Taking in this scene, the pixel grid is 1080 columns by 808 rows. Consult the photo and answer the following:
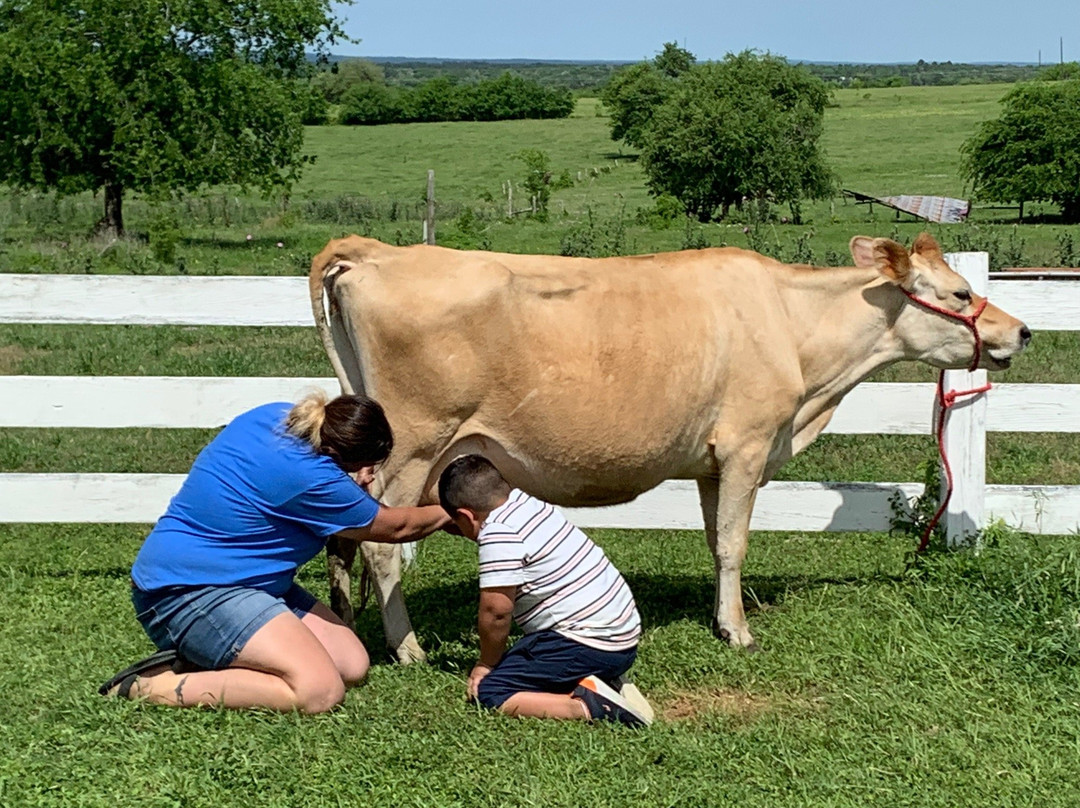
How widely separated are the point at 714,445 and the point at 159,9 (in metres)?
20.5

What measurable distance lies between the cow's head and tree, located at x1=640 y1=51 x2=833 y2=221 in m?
27.3

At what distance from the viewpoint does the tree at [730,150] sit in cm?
3491

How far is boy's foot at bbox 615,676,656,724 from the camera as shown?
4.86 meters

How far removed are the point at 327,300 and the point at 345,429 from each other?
111 cm

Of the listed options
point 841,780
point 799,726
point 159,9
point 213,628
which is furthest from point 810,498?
point 159,9

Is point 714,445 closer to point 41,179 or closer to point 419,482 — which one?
point 419,482

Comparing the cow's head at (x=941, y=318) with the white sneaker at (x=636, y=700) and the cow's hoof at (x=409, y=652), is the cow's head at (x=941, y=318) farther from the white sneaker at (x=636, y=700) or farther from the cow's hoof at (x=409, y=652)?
the cow's hoof at (x=409, y=652)

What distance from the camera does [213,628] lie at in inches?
190

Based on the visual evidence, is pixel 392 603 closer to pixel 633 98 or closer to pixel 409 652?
pixel 409 652

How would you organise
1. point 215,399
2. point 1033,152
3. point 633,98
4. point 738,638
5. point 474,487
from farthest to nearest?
point 633,98, point 1033,152, point 215,399, point 738,638, point 474,487

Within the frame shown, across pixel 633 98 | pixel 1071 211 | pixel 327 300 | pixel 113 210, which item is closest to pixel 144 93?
pixel 113 210

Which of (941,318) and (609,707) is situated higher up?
(941,318)

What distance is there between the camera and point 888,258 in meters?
6.25

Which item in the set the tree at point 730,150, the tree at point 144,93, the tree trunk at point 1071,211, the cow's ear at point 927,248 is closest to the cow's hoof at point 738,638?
the cow's ear at point 927,248
